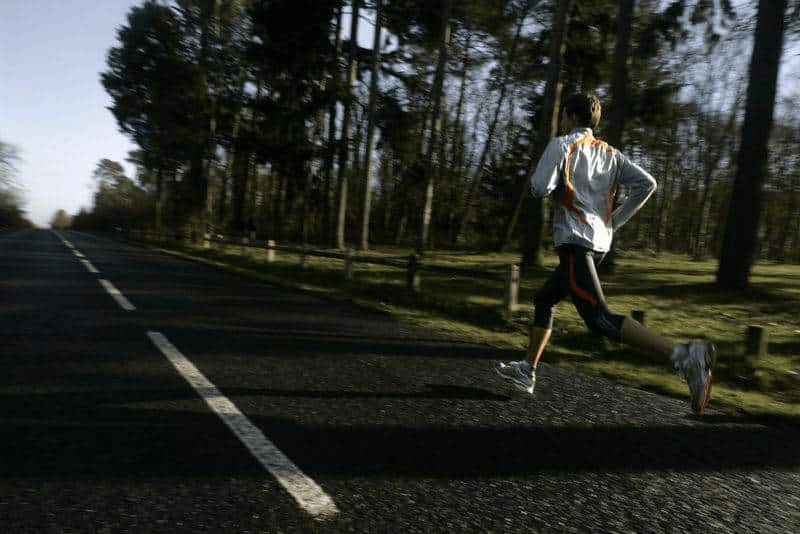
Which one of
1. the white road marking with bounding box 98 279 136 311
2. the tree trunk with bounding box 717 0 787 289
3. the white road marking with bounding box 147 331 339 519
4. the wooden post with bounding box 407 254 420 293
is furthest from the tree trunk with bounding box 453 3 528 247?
the white road marking with bounding box 147 331 339 519

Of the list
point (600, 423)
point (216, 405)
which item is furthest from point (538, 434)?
point (216, 405)

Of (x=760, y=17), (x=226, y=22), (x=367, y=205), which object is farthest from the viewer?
(x=226, y=22)

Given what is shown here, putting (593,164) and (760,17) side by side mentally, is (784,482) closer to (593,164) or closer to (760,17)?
(593,164)

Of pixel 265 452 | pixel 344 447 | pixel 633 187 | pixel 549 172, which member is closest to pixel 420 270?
pixel 633 187

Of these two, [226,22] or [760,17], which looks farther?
[226,22]

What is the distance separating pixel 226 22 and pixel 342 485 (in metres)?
28.4

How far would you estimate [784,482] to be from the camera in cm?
283

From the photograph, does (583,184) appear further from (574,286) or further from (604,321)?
(604,321)

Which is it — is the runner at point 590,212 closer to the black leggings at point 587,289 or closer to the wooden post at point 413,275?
the black leggings at point 587,289

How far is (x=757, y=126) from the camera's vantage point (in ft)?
38.3

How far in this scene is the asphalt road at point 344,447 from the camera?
2221mm

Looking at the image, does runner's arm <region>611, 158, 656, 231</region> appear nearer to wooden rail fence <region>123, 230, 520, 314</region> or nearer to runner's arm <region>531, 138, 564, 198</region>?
runner's arm <region>531, 138, 564, 198</region>

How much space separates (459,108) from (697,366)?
3219 cm

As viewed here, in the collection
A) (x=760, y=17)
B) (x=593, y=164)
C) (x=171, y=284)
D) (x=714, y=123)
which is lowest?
(x=171, y=284)
